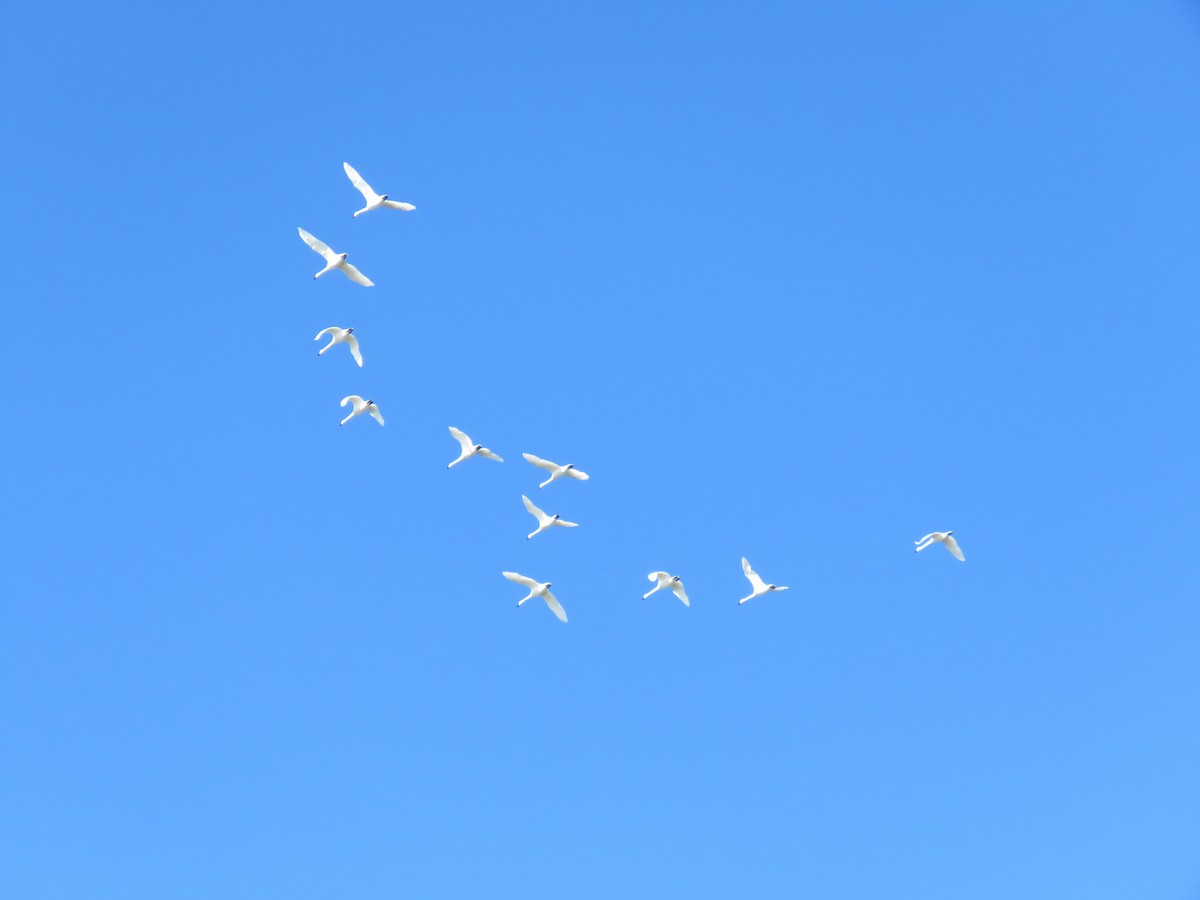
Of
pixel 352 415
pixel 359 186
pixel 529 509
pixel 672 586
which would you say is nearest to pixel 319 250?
pixel 359 186

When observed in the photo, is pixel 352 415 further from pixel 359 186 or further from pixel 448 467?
pixel 359 186

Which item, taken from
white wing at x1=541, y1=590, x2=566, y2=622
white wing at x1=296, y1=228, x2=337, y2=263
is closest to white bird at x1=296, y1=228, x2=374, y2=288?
white wing at x1=296, y1=228, x2=337, y2=263

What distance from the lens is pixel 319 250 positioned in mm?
60500

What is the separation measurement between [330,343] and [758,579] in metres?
19.7

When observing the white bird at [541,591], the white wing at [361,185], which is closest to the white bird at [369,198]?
the white wing at [361,185]

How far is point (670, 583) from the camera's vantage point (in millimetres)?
66312

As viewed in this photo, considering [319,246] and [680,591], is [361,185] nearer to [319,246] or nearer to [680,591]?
[319,246]

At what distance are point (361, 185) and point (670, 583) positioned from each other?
19.9 m

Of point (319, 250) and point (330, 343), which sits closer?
point (319, 250)

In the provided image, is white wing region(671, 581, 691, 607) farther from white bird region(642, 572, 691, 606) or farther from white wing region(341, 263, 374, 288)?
white wing region(341, 263, 374, 288)

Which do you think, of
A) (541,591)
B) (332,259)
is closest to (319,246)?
(332,259)

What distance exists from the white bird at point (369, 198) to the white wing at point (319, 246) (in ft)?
7.35

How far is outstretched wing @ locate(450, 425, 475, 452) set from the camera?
212ft

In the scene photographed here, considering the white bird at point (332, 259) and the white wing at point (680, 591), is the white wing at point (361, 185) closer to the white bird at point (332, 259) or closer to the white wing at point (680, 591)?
the white bird at point (332, 259)
